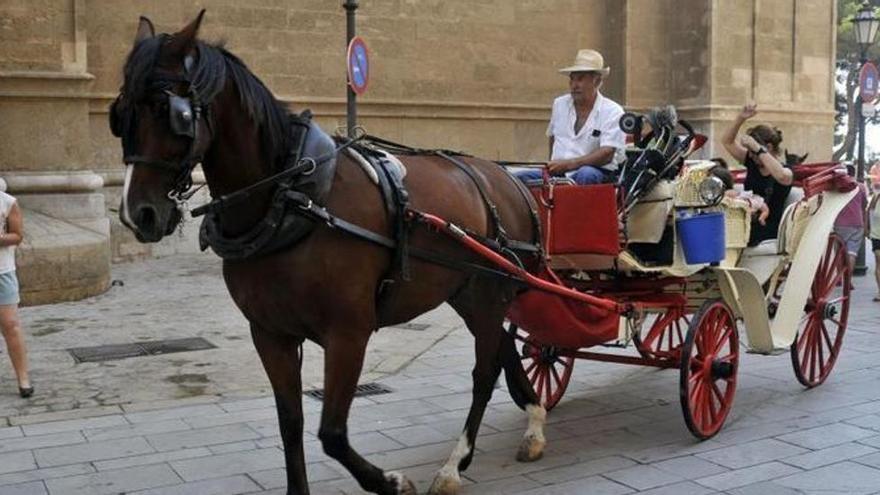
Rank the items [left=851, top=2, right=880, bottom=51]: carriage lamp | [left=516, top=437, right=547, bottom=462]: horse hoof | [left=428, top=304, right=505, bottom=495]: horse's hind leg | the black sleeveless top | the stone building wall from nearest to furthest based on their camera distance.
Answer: [left=428, top=304, right=505, bottom=495]: horse's hind leg, [left=516, top=437, right=547, bottom=462]: horse hoof, the black sleeveless top, the stone building wall, [left=851, top=2, right=880, bottom=51]: carriage lamp

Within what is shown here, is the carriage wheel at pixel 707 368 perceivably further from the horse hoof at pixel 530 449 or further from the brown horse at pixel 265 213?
the brown horse at pixel 265 213

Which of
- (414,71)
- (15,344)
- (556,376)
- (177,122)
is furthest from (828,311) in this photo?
(414,71)

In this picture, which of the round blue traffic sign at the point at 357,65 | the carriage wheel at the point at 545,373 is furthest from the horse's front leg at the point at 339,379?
the round blue traffic sign at the point at 357,65

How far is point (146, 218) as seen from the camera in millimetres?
3283

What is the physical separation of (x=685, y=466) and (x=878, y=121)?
4108 centimetres

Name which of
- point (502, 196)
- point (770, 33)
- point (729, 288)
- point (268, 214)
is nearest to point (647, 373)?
point (729, 288)

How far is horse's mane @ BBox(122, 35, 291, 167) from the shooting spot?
3.24 meters

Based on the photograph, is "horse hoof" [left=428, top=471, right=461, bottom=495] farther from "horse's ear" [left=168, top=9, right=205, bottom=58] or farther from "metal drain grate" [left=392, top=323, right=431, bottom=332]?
"metal drain grate" [left=392, top=323, right=431, bottom=332]

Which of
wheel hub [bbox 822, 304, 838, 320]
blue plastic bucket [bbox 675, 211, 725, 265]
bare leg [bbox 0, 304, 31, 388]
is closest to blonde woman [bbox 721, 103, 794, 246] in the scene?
wheel hub [bbox 822, 304, 838, 320]

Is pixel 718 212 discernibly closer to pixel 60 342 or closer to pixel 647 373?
pixel 647 373

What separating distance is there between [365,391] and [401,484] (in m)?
2.51

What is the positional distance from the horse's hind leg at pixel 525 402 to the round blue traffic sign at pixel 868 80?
11.4 metres

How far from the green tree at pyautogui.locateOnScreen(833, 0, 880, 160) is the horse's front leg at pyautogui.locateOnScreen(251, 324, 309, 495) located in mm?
30908

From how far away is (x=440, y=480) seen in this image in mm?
4398
